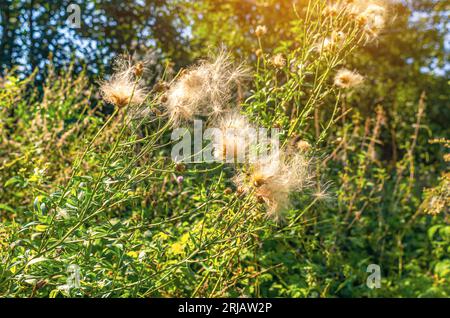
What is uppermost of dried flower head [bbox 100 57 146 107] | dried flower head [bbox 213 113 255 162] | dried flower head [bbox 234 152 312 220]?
dried flower head [bbox 100 57 146 107]

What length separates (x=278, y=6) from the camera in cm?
740

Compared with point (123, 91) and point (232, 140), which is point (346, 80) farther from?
point (123, 91)

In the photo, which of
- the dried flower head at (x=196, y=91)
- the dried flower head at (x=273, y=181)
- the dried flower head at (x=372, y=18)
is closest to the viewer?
the dried flower head at (x=273, y=181)

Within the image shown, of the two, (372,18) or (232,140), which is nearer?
(232,140)

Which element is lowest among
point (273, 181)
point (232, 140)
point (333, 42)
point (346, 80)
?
point (273, 181)

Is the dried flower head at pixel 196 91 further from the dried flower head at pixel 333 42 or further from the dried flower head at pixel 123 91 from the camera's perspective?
the dried flower head at pixel 333 42

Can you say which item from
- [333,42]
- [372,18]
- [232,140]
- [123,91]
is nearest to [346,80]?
[333,42]

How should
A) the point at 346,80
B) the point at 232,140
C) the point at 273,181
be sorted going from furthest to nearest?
1. the point at 346,80
2. the point at 232,140
3. the point at 273,181

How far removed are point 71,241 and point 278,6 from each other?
18.7ft

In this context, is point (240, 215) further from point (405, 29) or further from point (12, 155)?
point (405, 29)

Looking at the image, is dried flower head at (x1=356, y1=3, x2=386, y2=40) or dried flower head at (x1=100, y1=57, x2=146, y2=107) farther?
dried flower head at (x1=356, y1=3, x2=386, y2=40)

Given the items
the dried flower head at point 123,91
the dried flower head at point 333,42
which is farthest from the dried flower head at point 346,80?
the dried flower head at point 123,91

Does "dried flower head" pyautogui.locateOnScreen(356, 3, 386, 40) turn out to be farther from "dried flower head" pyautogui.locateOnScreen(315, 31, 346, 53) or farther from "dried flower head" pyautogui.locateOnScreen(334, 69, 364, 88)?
"dried flower head" pyautogui.locateOnScreen(334, 69, 364, 88)

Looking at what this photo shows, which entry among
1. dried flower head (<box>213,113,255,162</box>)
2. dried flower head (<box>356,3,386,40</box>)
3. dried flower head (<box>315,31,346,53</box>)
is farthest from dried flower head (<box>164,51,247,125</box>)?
dried flower head (<box>356,3,386,40</box>)
